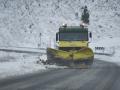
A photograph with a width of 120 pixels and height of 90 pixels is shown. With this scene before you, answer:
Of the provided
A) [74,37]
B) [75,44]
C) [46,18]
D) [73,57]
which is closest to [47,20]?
[46,18]

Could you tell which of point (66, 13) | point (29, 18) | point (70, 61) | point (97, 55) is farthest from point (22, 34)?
point (70, 61)

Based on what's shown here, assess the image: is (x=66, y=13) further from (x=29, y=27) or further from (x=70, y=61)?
(x=70, y=61)

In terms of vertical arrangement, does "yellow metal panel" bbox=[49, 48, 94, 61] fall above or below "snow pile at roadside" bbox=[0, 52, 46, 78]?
above

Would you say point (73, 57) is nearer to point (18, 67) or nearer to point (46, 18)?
point (18, 67)

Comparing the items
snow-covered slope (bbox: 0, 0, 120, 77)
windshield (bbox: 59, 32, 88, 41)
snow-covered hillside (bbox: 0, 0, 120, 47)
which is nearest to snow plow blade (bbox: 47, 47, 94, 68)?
windshield (bbox: 59, 32, 88, 41)

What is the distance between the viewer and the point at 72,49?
28469 millimetres

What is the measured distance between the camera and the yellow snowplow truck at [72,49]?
89.1 ft

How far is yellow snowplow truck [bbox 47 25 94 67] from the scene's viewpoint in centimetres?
2716

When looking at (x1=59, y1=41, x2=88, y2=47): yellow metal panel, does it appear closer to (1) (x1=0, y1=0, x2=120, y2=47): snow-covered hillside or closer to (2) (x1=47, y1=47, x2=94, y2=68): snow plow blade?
(2) (x1=47, y1=47, x2=94, y2=68): snow plow blade

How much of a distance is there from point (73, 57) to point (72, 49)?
1380 mm

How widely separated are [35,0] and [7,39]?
63.7 ft

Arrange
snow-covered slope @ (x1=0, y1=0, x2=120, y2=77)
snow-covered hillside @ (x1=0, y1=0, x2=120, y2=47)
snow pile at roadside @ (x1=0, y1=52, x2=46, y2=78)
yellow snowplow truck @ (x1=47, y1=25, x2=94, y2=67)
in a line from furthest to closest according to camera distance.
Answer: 1. snow-covered hillside @ (x1=0, y1=0, x2=120, y2=47)
2. snow-covered slope @ (x1=0, y1=0, x2=120, y2=77)
3. yellow snowplow truck @ (x1=47, y1=25, x2=94, y2=67)
4. snow pile at roadside @ (x1=0, y1=52, x2=46, y2=78)

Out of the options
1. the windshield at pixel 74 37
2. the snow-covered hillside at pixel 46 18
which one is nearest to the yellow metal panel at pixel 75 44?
the windshield at pixel 74 37

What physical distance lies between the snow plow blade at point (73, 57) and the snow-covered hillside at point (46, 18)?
50.4 metres
